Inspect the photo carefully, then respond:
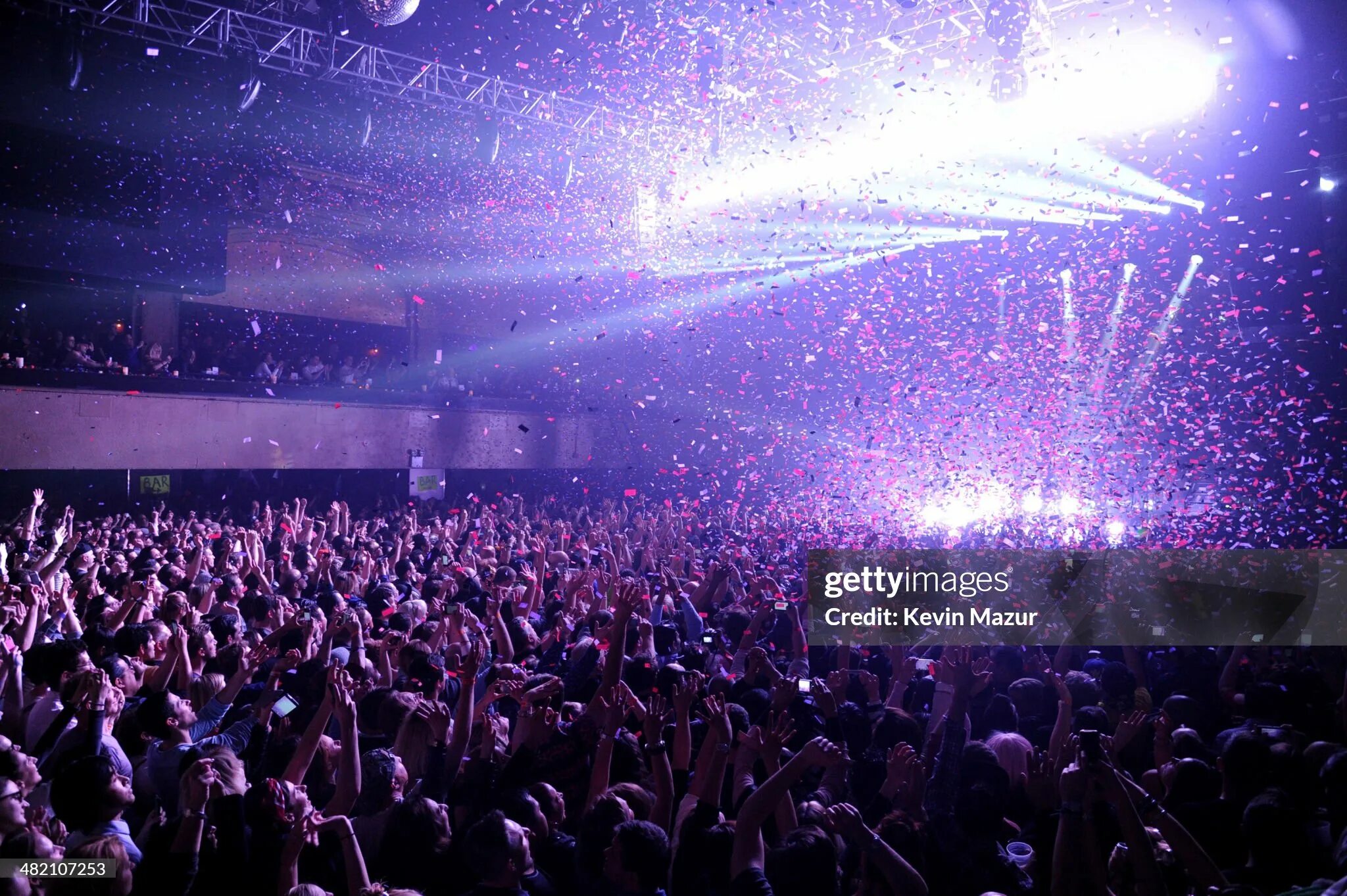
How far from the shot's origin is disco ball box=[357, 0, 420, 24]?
34.8ft

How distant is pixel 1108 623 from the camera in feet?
22.6

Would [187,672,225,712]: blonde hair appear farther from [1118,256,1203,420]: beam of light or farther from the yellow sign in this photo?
[1118,256,1203,420]: beam of light

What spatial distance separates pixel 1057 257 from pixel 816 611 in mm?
16683

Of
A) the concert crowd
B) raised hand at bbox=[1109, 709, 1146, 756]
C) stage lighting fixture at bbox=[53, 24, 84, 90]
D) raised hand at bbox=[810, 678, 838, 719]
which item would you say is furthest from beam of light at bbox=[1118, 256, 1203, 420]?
stage lighting fixture at bbox=[53, 24, 84, 90]

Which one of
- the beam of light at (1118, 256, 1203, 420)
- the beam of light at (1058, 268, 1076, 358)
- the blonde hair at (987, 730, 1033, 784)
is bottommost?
the blonde hair at (987, 730, 1033, 784)

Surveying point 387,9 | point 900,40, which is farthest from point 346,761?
point 900,40

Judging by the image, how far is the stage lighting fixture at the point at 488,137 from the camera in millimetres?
17016

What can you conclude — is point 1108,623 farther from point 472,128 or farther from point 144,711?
point 472,128

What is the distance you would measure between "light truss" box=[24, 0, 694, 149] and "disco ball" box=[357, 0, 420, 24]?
11.6 ft

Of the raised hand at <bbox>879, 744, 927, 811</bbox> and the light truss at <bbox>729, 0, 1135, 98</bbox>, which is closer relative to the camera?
the raised hand at <bbox>879, 744, 927, 811</bbox>

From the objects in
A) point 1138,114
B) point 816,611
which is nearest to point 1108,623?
point 816,611

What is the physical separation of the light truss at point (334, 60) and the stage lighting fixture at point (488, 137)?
25 centimetres

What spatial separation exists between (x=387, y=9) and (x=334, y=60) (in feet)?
15.0

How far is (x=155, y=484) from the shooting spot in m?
14.6
